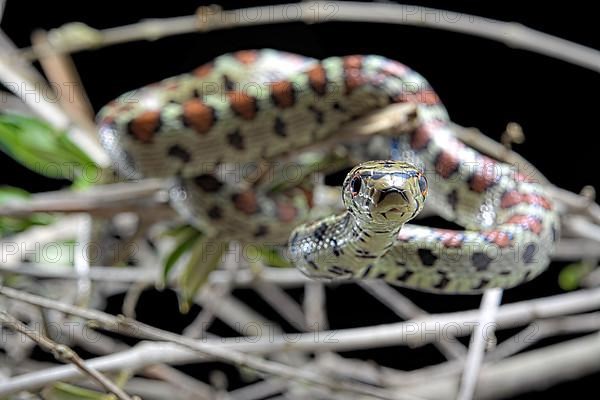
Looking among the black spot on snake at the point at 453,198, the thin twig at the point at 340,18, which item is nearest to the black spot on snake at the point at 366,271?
the black spot on snake at the point at 453,198

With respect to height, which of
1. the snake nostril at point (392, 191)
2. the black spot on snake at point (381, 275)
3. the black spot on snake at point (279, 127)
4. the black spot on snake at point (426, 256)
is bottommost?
the snake nostril at point (392, 191)

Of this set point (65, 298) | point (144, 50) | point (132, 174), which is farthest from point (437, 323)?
point (144, 50)

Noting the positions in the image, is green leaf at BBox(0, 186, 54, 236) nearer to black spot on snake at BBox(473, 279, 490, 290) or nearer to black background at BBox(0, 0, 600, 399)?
black spot on snake at BBox(473, 279, 490, 290)

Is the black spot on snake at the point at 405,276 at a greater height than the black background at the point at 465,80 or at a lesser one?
lesser

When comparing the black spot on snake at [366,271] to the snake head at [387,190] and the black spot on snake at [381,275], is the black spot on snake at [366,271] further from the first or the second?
the snake head at [387,190]

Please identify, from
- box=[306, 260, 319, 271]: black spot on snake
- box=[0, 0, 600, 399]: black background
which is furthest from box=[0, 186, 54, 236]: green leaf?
box=[0, 0, 600, 399]: black background

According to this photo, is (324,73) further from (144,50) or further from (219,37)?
(144,50)
